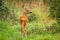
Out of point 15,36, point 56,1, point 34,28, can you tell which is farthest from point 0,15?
point 15,36

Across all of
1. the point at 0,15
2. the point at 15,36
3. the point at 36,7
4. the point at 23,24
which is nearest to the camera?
the point at 15,36

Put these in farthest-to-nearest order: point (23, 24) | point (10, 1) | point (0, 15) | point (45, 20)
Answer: point (10, 1)
point (45, 20)
point (0, 15)
point (23, 24)

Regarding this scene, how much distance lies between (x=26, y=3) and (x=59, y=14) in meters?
6.09

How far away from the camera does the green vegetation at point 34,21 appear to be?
31.9ft

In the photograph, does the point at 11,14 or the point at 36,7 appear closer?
the point at 11,14

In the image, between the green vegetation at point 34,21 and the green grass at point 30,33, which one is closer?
the green grass at point 30,33

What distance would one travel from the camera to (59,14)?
11367mm

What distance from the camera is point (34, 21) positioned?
14.0m

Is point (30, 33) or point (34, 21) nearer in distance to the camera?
point (30, 33)

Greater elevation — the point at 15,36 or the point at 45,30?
the point at 15,36

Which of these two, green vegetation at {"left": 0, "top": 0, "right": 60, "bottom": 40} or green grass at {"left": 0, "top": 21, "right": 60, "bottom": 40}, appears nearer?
green grass at {"left": 0, "top": 21, "right": 60, "bottom": 40}

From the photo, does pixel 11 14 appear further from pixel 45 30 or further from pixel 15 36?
pixel 15 36

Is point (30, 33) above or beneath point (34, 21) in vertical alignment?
above

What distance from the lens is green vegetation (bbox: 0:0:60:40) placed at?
973cm
